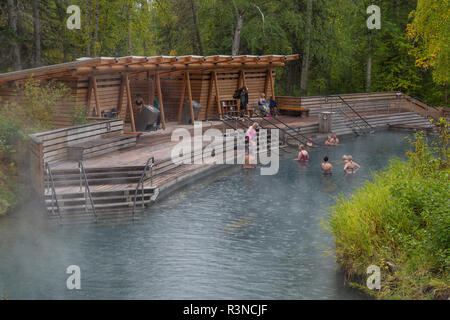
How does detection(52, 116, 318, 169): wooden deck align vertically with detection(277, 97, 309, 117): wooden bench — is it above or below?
below

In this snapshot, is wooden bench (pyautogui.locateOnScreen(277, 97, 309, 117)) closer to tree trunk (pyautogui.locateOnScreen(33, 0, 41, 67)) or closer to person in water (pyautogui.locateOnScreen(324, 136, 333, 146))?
person in water (pyautogui.locateOnScreen(324, 136, 333, 146))

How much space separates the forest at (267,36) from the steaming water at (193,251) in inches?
627

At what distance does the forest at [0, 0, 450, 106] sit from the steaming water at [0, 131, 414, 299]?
627 inches

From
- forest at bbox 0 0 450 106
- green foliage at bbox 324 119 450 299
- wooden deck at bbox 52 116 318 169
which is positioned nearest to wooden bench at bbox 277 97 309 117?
forest at bbox 0 0 450 106

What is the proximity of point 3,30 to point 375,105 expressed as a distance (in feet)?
77.4

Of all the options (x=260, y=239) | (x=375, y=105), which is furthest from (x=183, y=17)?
(x=260, y=239)

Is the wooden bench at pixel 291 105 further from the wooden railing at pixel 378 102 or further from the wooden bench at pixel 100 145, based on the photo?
the wooden bench at pixel 100 145

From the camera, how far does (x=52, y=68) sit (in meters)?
19.8

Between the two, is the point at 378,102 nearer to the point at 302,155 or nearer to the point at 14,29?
the point at 302,155

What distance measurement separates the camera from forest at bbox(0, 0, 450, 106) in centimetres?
3270

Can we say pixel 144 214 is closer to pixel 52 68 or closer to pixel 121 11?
pixel 52 68

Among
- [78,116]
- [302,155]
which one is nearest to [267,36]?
[302,155]

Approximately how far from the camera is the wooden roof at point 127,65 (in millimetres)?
20109

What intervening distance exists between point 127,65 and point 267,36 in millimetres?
15608
